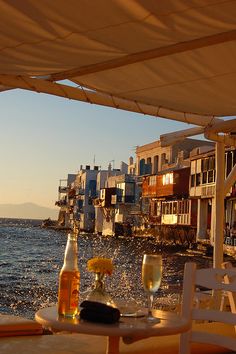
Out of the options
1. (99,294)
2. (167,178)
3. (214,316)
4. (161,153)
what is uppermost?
(161,153)

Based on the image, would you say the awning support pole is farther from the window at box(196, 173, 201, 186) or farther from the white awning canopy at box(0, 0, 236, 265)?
the window at box(196, 173, 201, 186)

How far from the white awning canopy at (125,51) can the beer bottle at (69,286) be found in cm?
165

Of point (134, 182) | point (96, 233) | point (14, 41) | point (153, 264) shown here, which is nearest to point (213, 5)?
point (14, 41)

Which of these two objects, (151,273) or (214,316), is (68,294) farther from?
(214,316)

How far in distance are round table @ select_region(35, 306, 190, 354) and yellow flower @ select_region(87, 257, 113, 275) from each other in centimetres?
20

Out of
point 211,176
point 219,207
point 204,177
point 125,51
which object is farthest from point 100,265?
point 204,177

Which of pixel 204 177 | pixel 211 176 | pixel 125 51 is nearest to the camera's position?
pixel 125 51

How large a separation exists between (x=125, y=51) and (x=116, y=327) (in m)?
2.79

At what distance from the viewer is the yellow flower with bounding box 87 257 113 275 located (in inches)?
93.2

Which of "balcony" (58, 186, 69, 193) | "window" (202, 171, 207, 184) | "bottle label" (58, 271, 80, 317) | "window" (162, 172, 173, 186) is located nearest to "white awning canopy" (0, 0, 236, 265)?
"bottle label" (58, 271, 80, 317)

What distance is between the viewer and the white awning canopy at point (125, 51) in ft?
11.7

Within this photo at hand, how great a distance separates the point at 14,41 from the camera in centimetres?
403

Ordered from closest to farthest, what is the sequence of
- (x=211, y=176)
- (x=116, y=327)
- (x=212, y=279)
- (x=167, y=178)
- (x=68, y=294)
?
(x=116, y=327) < (x=68, y=294) < (x=212, y=279) < (x=211, y=176) < (x=167, y=178)

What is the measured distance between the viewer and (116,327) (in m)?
2.15
